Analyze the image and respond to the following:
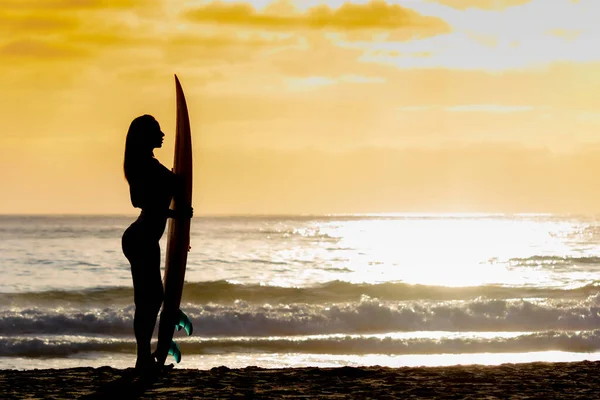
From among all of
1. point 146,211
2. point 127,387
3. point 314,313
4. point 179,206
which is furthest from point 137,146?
point 314,313

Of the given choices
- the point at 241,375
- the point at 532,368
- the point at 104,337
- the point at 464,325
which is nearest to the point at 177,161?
the point at 241,375

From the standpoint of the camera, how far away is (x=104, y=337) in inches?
538

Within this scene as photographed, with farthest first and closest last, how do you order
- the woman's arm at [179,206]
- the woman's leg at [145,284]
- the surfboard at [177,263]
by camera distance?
the surfboard at [177,263] < the woman's arm at [179,206] < the woman's leg at [145,284]

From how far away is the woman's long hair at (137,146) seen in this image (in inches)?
234

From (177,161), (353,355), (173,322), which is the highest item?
(177,161)

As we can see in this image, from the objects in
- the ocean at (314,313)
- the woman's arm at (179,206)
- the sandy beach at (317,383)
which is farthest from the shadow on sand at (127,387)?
the ocean at (314,313)

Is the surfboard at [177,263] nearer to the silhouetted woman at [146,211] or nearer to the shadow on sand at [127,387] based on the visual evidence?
the shadow on sand at [127,387]

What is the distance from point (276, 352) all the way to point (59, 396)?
5947 mm

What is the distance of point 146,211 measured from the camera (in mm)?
5984

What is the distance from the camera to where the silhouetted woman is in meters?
5.90

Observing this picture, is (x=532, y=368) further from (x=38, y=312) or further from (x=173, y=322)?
(x=38, y=312)

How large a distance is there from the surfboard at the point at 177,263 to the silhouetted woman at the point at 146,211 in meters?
0.46

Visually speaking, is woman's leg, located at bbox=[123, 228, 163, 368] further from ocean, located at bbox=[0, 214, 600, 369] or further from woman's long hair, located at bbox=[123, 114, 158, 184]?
ocean, located at bbox=[0, 214, 600, 369]

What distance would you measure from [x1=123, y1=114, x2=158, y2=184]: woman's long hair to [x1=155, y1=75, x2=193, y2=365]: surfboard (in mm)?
551
